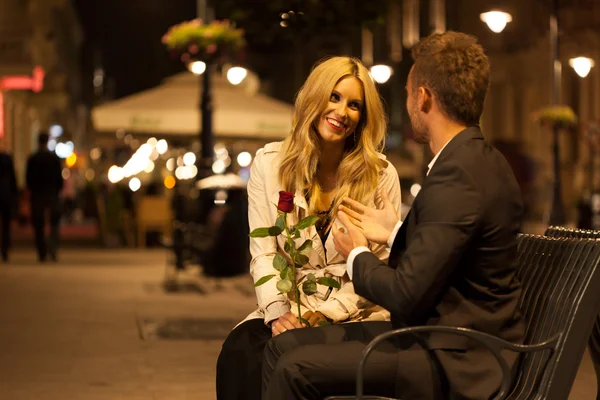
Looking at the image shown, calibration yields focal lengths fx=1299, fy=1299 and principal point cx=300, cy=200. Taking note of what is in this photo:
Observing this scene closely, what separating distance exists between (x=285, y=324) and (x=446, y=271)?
3.98 ft

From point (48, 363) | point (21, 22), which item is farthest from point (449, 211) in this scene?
point (21, 22)

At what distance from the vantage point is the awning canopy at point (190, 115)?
2022cm

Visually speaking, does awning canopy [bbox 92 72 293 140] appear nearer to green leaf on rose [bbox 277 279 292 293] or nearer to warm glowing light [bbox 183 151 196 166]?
green leaf on rose [bbox 277 279 292 293]

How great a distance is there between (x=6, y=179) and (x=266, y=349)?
51.7 feet

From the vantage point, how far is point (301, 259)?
5027 mm

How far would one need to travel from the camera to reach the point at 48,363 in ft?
29.7

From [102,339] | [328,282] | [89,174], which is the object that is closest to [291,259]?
[328,282]

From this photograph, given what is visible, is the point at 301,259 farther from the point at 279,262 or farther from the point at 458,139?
the point at 458,139

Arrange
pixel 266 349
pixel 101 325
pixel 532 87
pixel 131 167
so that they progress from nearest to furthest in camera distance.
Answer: pixel 266 349
pixel 101 325
pixel 532 87
pixel 131 167

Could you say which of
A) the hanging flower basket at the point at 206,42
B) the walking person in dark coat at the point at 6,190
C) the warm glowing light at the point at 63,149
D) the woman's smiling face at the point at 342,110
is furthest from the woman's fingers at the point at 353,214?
the warm glowing light at the point at 63,149

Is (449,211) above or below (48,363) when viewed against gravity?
above

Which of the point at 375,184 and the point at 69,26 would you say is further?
the point at 69,26

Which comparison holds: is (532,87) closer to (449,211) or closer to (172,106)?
(172,106)

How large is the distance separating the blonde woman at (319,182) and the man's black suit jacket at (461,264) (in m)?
1.00
